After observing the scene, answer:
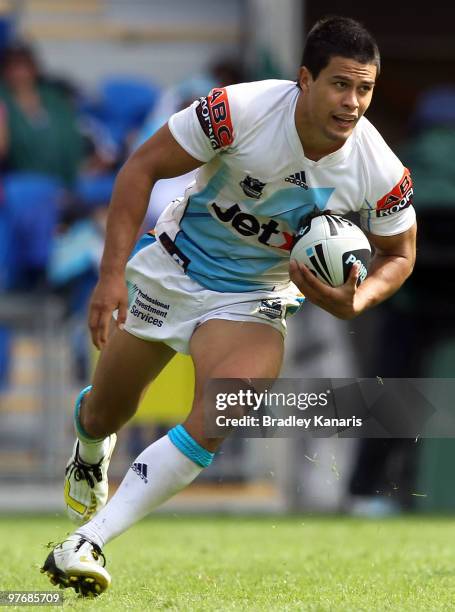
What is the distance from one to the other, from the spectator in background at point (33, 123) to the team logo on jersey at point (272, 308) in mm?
7408

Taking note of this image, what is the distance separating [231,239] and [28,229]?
6648 mm

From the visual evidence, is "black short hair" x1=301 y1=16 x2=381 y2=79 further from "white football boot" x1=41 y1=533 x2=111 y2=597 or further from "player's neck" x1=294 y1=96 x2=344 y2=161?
"white football boot" x1=41 y1=533 x2=111 y2=597

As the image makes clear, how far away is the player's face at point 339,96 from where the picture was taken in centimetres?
507

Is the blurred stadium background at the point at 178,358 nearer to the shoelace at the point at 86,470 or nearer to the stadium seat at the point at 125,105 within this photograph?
the stadium seat at the point at 125,105

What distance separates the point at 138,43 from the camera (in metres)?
14.7

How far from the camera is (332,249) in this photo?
5.12m

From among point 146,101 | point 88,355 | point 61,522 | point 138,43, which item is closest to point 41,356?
point 88,355

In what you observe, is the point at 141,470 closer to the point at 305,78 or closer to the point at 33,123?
the point at 305,78

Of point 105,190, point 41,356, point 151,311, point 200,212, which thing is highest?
point 200,212

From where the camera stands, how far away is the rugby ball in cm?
513

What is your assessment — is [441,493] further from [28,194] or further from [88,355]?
[28,194]

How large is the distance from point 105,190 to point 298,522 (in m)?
3.89

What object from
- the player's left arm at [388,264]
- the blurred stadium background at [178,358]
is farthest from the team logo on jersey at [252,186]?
the blurred stadium background at [178,358]

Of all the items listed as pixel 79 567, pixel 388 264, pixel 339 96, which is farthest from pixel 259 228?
pixel 79 567
